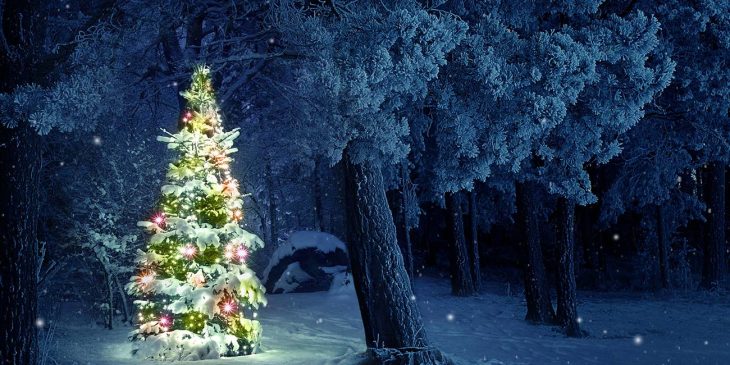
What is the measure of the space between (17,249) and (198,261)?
305 centimetres

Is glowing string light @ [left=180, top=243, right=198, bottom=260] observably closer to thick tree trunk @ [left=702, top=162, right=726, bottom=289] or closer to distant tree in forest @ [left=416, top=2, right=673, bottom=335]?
distant tree in forest @ [left=416, top=2, right=673, bottom=335]

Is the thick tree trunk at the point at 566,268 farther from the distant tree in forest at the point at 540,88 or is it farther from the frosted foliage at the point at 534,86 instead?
the frosted foliage at the point at 534,86

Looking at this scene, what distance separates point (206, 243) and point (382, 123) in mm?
3112

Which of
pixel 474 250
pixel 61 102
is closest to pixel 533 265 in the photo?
pixel 474 250

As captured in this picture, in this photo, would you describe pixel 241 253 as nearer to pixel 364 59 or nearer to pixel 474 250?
pixel 364 59

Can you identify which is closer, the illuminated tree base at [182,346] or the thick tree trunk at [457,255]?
the illuminated tree base at [182,346]

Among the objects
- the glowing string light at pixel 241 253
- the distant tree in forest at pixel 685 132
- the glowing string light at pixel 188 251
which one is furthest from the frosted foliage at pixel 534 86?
the glowing string light at pixel 188 251

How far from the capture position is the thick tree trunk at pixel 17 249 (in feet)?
24.2

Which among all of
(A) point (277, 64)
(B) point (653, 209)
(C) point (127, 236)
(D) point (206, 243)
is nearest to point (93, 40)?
(D) point (206, 243)

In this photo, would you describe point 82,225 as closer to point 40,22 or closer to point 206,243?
point 206,243

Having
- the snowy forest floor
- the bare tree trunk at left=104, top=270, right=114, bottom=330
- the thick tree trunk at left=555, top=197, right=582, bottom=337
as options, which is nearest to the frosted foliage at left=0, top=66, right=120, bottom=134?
the snowy forest floor

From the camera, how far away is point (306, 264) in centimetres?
2189

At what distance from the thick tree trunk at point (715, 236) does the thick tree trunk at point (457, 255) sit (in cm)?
755

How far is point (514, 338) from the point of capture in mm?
14438
